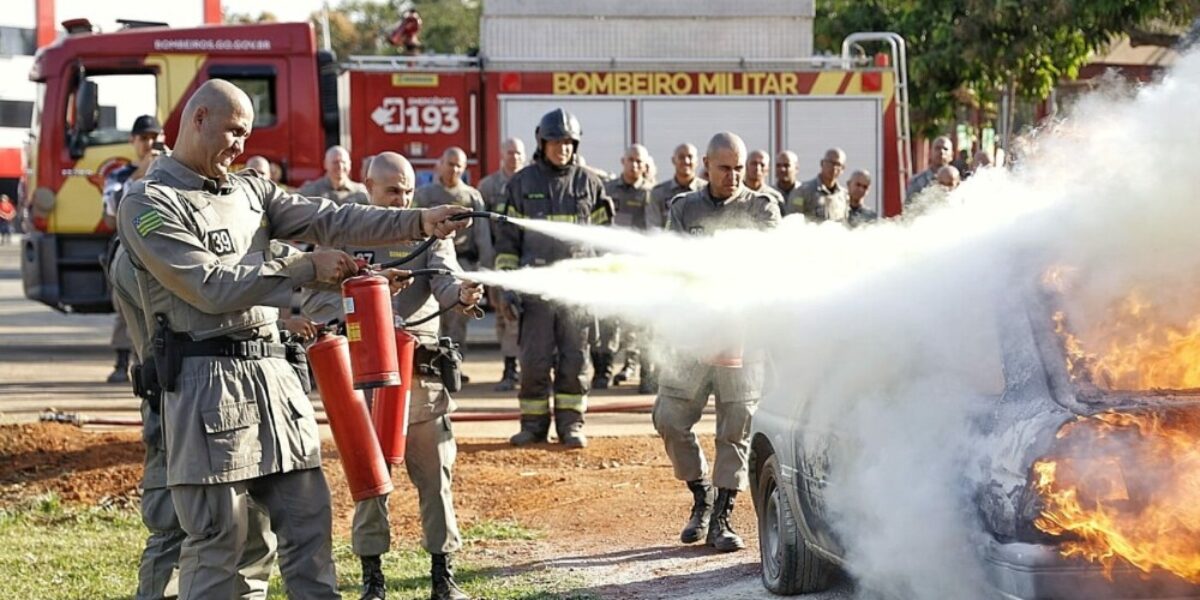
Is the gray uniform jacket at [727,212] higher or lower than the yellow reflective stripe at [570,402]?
higher

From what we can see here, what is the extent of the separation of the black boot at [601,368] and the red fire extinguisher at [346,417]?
879cm

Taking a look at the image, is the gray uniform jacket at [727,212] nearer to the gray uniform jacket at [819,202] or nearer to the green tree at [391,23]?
the gray uniform jacket at [819,202]

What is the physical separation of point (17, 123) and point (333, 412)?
28.7 metres

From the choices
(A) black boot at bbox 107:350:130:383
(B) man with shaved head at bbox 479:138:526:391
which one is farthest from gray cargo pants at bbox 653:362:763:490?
(A) black boot at bbox 107:350:130:383

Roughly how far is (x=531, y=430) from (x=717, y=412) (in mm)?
3342

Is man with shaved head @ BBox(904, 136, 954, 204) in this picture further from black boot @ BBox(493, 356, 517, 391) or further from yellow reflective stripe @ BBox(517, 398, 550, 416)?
yellow reflective stripe @ BBox(517, 398, 550, 416)

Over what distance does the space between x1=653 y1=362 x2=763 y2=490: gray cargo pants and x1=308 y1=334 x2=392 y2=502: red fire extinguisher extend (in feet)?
7.77

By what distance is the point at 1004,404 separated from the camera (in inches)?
185

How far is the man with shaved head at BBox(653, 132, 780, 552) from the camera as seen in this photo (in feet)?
24.9

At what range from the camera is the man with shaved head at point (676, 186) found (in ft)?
40.7

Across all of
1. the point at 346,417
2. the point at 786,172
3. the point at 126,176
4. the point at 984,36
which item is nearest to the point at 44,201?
the point at 126,176

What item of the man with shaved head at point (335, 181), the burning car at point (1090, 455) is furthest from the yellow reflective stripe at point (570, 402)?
the burning car at point (1090, 455)

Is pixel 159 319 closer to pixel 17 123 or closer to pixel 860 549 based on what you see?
pixel 860 549

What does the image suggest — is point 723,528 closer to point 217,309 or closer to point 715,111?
point 217,309
